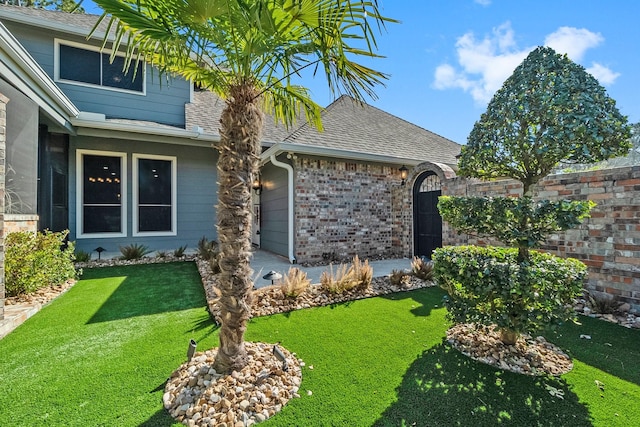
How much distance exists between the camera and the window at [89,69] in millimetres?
7598

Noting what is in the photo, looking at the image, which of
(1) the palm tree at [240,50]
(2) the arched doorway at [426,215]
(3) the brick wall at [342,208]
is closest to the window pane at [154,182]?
(3) the brick wall at [342,208]

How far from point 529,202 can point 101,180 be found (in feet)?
32.4

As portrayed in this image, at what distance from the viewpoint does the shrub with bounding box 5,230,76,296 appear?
4305mm

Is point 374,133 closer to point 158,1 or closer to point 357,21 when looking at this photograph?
point 357,21

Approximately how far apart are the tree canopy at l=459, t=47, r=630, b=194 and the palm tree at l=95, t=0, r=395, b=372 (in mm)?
1689

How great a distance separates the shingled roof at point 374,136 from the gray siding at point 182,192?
3.41m

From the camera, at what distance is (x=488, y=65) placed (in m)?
9.50

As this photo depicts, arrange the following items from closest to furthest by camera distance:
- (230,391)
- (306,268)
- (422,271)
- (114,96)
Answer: (230,391)
(422,271)
(306,268)
(114,96)

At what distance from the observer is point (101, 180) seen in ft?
26.0

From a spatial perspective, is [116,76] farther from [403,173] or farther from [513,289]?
[513,289]

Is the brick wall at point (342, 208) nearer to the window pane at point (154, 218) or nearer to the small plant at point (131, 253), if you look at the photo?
the small plant at point (131, 253)

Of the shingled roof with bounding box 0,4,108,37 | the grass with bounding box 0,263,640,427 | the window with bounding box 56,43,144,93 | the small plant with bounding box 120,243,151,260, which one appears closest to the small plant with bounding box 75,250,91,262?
the small plant with bounding box 120,243,151,260

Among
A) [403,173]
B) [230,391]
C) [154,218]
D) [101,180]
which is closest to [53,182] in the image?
[101,180]

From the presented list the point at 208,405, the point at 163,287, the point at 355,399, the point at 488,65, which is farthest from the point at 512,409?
the point at 488,65
